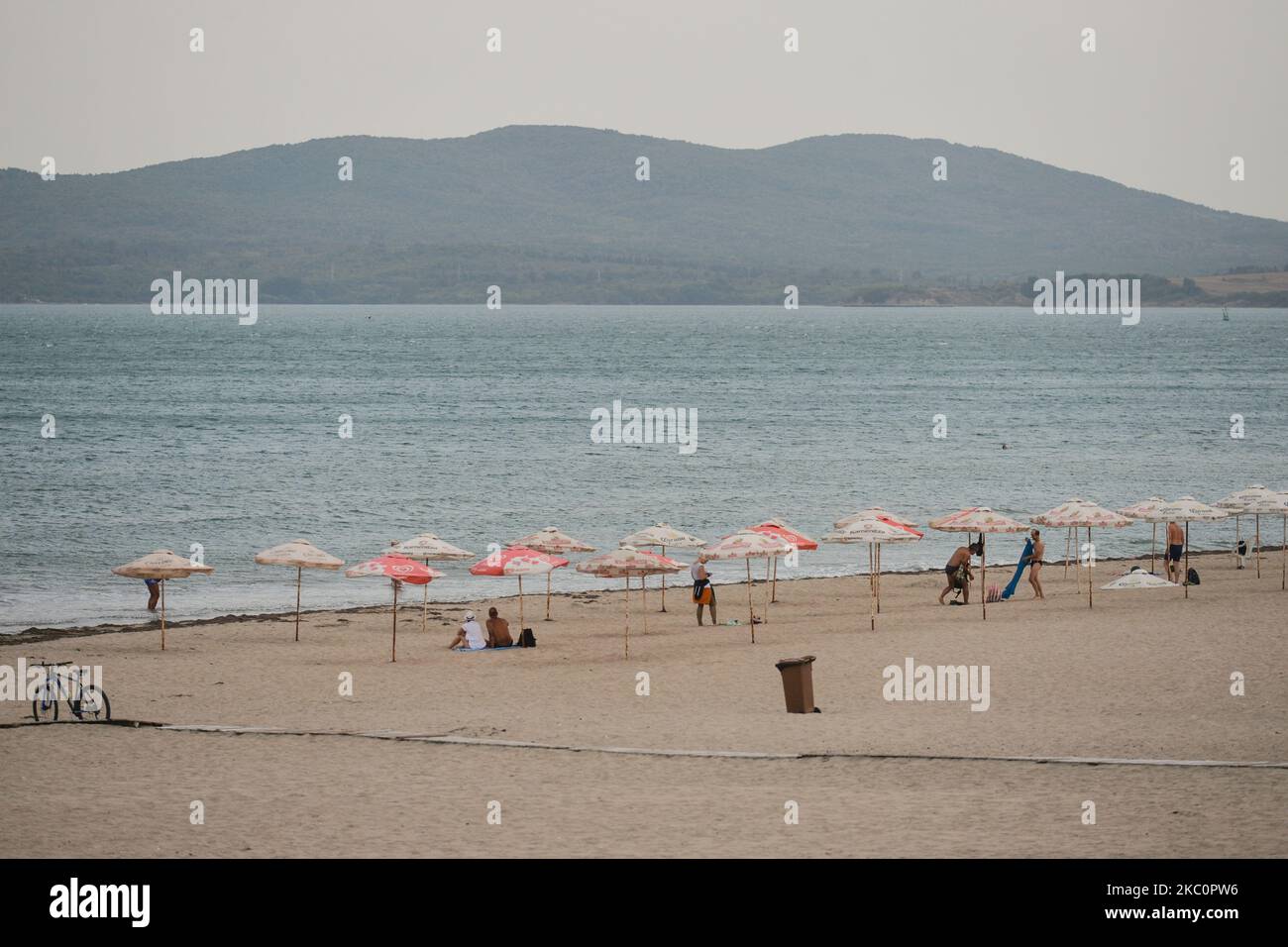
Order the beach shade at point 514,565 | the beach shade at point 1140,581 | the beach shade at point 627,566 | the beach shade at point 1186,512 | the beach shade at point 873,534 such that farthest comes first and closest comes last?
the beach shade at point 1140,581
the beach shade at point 1186,512
the beach shade at point 873,534
the beach shade at point 514,565
the beach shade at point 627,566

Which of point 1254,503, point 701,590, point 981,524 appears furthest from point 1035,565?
point 701,590

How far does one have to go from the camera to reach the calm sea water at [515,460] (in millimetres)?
Result: 43844

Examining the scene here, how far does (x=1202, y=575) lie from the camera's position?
113 feet

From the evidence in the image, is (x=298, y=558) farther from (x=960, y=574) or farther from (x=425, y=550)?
(x=960, y=574)

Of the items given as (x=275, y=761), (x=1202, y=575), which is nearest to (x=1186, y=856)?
(x=275, y=761)

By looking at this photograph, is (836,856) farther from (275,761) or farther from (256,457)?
(256,457)

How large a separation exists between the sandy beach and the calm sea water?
34.2 feet

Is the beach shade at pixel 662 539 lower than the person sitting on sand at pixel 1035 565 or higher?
higher

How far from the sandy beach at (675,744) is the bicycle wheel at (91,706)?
0.39 m

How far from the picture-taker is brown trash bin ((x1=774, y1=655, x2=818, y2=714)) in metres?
20.6

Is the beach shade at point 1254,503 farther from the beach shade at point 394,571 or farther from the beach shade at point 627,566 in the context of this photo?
the beach shade at point 394,571

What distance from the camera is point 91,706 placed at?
68.5 feet

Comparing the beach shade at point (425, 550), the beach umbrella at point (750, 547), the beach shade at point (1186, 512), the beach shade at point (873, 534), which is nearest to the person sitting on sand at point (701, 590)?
the beach shade at point (873, 534)
